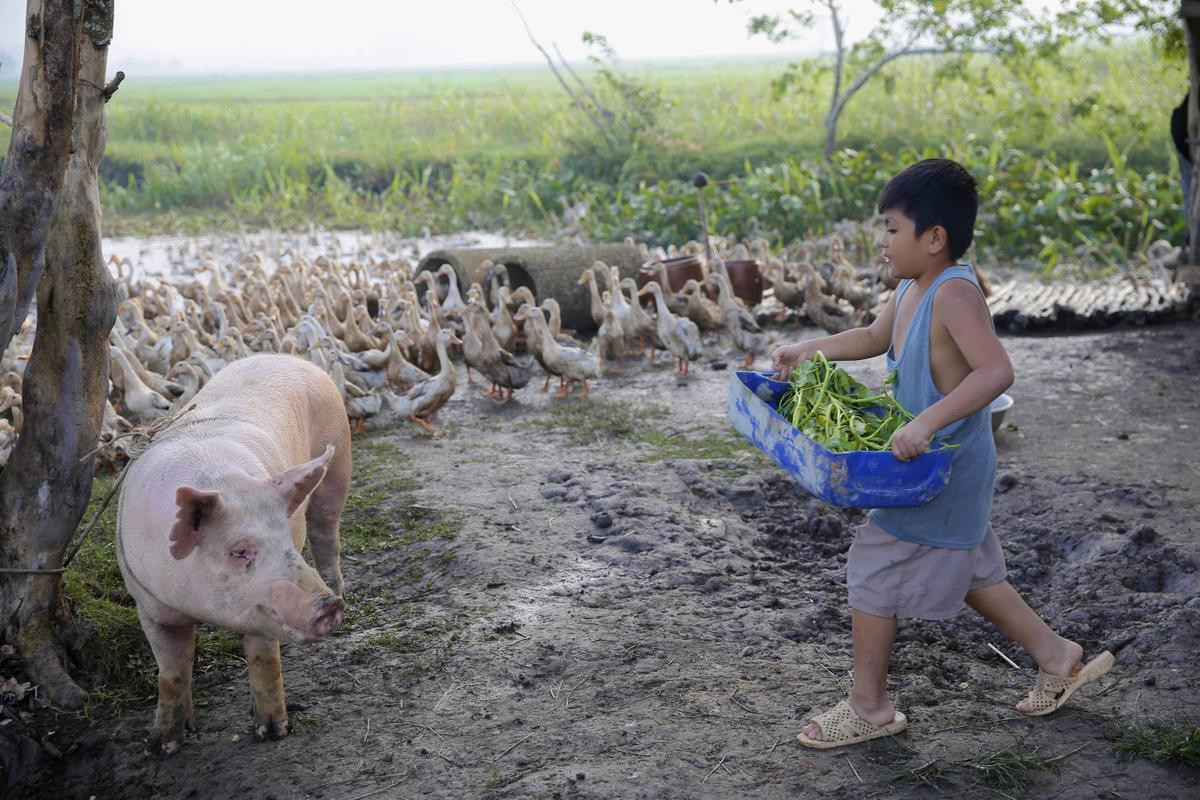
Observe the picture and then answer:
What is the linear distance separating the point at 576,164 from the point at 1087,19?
822 cm

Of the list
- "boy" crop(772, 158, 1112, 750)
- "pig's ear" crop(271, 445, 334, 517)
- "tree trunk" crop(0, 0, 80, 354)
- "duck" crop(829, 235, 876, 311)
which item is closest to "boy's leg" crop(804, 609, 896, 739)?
"boy" crop(772, 158, 1112, 750)

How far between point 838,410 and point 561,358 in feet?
17.4

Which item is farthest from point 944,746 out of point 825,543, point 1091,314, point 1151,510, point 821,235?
point 821,235

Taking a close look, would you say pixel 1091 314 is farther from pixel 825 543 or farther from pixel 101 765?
pixel 101 765

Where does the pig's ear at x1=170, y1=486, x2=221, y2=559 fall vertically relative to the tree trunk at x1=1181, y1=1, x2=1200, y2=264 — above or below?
below

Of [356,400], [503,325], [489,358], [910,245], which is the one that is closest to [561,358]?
[489,358]

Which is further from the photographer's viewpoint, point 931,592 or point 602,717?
point 602,717

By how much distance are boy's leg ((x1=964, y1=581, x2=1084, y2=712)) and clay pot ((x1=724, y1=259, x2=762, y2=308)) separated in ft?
25.6

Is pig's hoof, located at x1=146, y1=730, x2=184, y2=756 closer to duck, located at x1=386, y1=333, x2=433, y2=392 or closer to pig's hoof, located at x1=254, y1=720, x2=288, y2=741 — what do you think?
pig's hoof, located at x1=254, y1=720, x2=288, y2=741

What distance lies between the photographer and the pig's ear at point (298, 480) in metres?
3.55

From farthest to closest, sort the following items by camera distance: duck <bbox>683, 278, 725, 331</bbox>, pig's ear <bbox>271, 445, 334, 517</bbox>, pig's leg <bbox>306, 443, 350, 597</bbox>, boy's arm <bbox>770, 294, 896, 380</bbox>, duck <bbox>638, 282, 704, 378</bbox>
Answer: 1. duck <bbox>683, 278, 725, 331</bbox>
2. duck <bbox>638, 282, 704, 378</bbox>
3. pig's leg <bbox>306, 443, 350, 597</bbox>
4. boy's arm <bbox>770, 294, 896, 380</bbox>
5. pig's ear <bbox>271, 445, 334, 517</bbox>

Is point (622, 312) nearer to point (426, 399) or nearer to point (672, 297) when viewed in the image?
point (672, 297)

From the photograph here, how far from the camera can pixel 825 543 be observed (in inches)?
226

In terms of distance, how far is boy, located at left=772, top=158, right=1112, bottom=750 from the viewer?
3.61 meters
